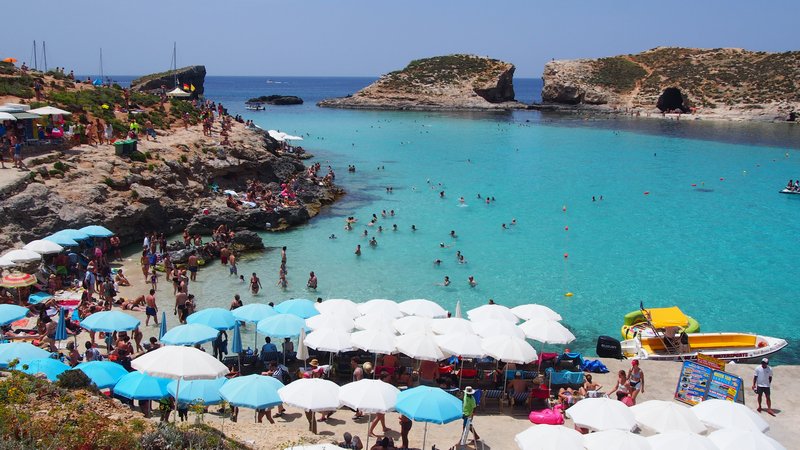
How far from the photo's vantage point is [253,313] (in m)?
15.8

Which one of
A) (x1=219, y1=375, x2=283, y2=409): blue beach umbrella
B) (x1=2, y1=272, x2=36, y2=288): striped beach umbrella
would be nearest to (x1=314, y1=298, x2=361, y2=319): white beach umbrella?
(x1=219, y1=375, x2=283, y2=409): blue beach umbrella

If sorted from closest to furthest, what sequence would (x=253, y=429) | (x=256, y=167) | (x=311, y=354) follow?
(x=253, y=429)
(x=311, y=354)
(x=256, y=167)

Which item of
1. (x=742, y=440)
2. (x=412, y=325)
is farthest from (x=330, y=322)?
(x=742, y=440)

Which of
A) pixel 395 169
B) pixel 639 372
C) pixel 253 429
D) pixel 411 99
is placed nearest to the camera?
pixel 253 429

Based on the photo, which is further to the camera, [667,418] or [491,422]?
[491,422]

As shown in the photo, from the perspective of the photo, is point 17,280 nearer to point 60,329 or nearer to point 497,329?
point 60,329

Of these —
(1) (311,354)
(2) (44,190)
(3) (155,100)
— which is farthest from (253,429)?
(3) (155,100)

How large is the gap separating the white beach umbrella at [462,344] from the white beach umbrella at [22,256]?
43.4 feet

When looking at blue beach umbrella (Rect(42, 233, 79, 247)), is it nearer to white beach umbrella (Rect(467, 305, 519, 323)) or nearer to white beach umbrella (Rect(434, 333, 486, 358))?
white beach umbrella (Rect(434, 333, 486, 358))

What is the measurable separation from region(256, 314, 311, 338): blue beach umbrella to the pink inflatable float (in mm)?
5872

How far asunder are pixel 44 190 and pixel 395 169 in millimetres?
29233

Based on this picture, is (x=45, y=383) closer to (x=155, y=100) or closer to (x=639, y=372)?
(x=639, y=372)

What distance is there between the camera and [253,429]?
1039cm

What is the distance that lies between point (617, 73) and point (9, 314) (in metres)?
119
